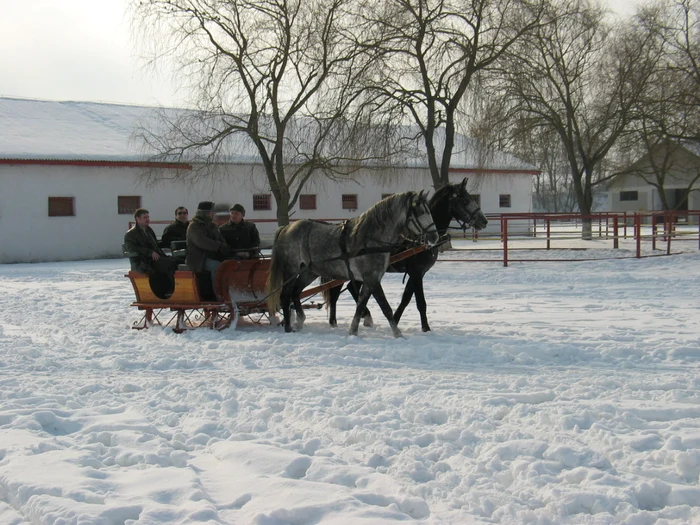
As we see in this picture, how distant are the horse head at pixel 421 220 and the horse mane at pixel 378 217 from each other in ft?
0.37

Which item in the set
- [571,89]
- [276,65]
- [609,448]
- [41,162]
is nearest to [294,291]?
[609,448]

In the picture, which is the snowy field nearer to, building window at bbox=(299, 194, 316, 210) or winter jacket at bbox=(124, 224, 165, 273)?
winter jacket at bbox=(124, 224, 165, 273)

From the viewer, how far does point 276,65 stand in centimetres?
2031

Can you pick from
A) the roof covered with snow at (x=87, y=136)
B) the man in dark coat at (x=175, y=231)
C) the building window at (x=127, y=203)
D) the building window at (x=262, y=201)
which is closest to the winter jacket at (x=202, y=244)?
the man in dark coat at (x=175, y=231)

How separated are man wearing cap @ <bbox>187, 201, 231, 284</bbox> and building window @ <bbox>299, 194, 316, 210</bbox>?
1985 cm

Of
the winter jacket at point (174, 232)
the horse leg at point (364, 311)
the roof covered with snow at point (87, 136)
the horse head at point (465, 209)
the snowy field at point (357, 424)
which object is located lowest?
the snowy field at point (357, 424)

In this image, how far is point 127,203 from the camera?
84.9 ft

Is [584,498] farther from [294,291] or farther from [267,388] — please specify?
[294,291]

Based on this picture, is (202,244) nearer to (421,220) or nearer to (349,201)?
(421,220)

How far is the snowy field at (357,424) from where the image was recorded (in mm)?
3752

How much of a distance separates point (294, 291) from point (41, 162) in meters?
17.6

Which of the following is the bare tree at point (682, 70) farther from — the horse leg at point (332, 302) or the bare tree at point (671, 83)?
the horse leg at point (332, 302)

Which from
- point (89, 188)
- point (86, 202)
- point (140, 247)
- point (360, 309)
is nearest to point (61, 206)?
point (86, 202)

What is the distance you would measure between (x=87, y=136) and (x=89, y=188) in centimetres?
318
